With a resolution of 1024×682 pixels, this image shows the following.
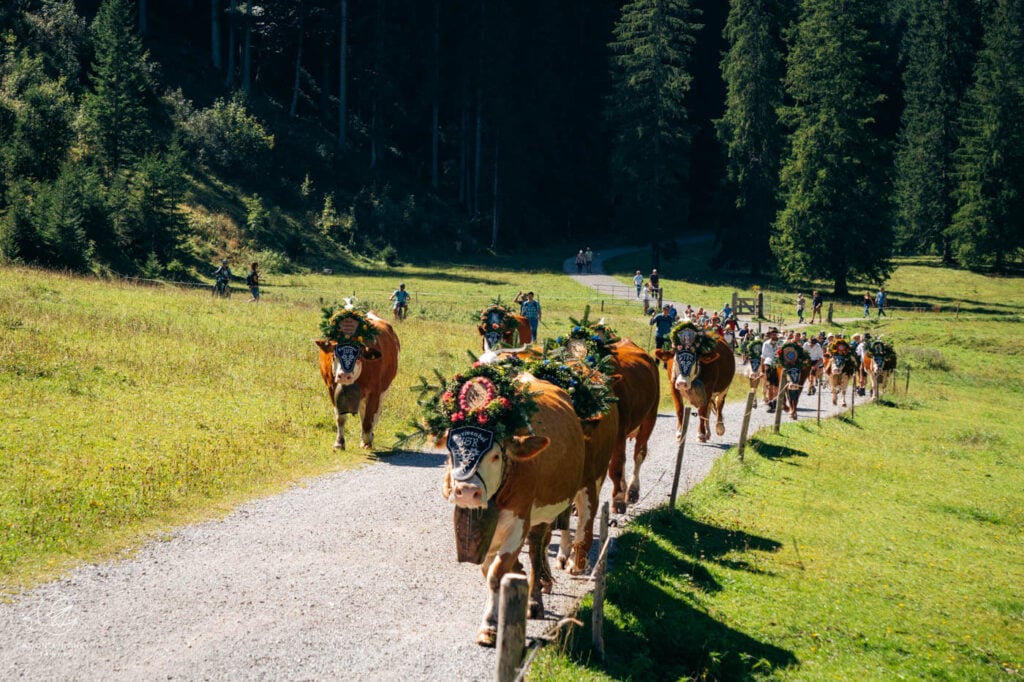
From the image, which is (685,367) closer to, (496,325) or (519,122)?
(496,325)

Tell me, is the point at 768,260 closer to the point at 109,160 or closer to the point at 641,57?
the point at 641,57

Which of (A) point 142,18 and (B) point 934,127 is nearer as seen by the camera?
(A) point 142,18

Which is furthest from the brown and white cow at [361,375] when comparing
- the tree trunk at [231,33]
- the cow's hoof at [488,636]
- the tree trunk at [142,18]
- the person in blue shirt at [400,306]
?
the tree trunk at [142,18]

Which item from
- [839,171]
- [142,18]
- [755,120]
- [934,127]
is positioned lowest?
[839,171]

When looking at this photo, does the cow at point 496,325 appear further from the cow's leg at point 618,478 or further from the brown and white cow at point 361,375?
the cow's leg at point 618,478

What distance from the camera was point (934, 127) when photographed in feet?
295

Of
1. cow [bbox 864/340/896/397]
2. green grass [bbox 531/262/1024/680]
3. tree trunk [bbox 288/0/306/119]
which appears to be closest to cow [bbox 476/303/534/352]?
green grass [bbox 531/262/1024/680]

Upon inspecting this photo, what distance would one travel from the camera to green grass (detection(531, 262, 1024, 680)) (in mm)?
11195

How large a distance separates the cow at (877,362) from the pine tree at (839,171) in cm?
2995

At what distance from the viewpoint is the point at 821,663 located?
11.3 meters

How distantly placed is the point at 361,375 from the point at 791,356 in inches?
653

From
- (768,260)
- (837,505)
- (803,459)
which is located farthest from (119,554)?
(768,260)

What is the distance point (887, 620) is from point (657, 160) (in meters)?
65.5

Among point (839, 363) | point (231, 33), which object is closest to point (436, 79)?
point (231, 33)
